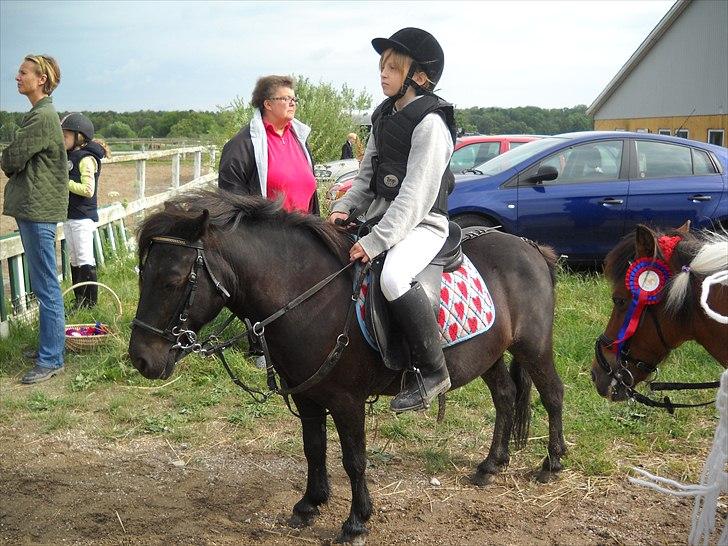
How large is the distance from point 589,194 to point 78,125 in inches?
224

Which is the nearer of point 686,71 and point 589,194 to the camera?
point 589,194

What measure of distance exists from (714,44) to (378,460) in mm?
21152

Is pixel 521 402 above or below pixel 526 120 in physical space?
below

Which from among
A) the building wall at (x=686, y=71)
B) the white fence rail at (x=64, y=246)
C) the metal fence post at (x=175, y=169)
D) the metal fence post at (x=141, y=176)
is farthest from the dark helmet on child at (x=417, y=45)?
the building wall at (x=686, y=71)

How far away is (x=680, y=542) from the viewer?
3617mm

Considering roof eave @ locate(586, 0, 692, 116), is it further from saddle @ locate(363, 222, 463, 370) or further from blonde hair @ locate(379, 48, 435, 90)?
saddle @ locate(363, 222, 463, 370)

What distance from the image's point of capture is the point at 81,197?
7102 millimetres

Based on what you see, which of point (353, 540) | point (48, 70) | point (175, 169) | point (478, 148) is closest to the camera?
point (353, 540)

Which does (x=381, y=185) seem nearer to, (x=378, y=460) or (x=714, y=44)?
(x=378, y=460)

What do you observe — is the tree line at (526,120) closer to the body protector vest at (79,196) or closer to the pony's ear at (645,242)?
the body protector vest at (79,196)

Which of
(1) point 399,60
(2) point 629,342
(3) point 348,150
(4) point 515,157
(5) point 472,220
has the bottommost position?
(2) point 629,342

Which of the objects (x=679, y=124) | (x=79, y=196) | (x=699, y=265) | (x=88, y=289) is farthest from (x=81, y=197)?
(x=679, y=124)

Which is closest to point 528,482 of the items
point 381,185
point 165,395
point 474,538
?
point 474,538

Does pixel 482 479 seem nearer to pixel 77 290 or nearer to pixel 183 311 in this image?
pixel 183 311
